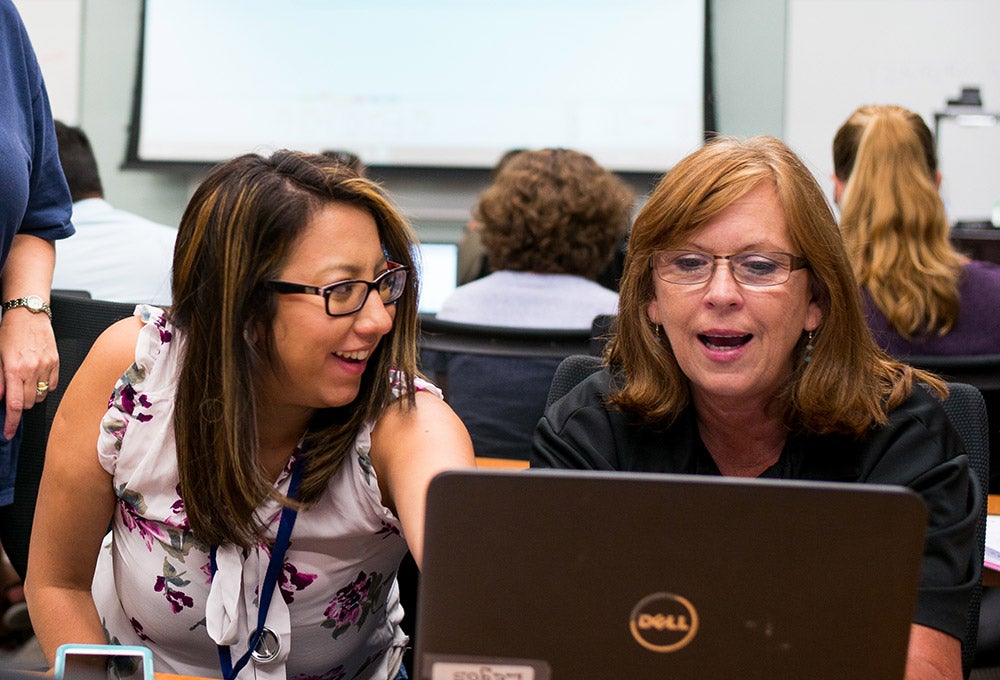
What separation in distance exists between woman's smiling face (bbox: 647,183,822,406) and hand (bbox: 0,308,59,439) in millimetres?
903

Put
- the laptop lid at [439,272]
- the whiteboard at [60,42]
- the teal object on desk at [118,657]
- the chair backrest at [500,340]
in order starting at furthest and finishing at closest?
1. the whiteboard at [60,42]
2. the laptop lid at [439,272]
3. the chair backrest at [500,340]
4. the teal object on desk at [118,657]

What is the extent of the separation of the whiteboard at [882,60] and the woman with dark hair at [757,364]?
163 inches

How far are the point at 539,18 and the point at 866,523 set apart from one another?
521 cm

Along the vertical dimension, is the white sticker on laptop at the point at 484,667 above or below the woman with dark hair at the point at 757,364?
below

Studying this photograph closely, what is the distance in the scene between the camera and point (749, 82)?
541cm

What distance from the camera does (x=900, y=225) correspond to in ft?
7.86

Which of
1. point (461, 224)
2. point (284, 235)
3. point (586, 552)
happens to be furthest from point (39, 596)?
point (461, 224)

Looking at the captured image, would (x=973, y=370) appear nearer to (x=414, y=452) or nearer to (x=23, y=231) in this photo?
(x=414, y=452)

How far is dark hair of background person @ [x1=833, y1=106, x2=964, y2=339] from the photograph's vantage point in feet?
7.43

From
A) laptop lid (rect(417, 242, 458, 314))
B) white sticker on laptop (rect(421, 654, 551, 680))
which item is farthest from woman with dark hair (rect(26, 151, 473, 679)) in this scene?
laptop lid (rect(417, 242, 458, 314))

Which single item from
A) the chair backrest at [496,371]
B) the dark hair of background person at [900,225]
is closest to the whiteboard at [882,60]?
the dark hair of background person at [900,225]

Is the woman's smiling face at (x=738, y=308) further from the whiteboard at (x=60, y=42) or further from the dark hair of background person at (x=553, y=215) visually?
the whiteboard at (x=60, y=42)

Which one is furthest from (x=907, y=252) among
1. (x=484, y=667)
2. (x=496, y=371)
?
(x=484, y=667)

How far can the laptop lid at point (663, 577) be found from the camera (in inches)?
29.6
